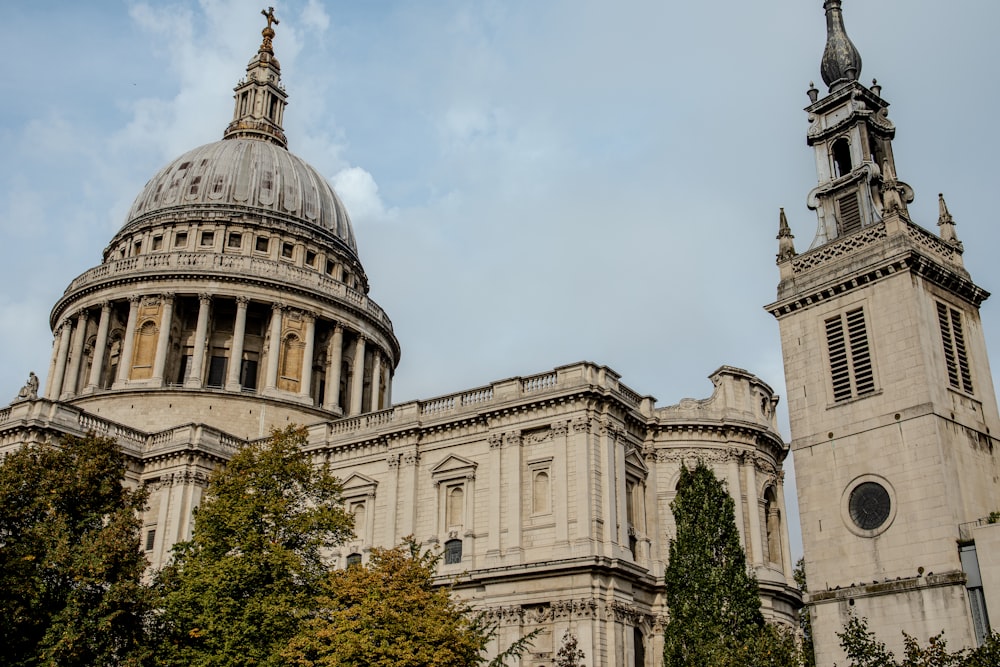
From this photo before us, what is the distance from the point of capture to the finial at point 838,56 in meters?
37.9

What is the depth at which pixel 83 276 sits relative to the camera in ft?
205

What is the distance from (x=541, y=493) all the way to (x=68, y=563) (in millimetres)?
18884

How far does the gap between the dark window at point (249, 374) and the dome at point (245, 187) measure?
11169 millimetres

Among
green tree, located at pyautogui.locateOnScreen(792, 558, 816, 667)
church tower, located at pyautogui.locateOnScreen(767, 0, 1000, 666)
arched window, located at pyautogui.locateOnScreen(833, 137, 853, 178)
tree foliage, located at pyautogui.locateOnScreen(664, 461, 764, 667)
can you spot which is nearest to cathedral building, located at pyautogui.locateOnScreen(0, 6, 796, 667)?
tree foliage, located at pyautogui.locateOnScreen(664, 461, 764, 667)

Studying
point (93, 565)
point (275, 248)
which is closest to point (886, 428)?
point (93, 565)

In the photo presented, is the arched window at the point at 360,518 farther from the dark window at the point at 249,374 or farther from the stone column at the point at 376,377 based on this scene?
the stone column at the point at 376,377

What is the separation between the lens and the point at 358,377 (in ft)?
208

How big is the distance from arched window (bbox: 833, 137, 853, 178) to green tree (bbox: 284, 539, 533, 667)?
20.9m

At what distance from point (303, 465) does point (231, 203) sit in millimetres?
37677

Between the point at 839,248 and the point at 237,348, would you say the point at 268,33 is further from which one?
the point at 839,248

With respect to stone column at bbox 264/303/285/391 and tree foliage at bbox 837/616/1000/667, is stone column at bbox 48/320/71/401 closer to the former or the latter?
stone column at bbox 264/303/285/391

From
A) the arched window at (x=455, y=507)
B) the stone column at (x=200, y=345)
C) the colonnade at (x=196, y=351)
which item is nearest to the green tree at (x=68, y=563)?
the arched window at (x=455, y=507)

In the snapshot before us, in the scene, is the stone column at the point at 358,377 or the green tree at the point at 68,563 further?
the stone column at the point at 358,377

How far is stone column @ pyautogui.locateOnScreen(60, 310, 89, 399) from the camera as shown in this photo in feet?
196
